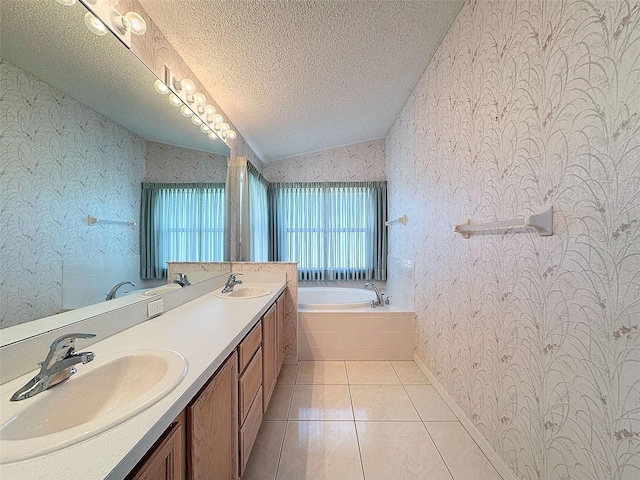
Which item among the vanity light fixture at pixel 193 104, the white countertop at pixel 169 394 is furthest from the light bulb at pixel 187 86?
the white countertop at pixel 169 394

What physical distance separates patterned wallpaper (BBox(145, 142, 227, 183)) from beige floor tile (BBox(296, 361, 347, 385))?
1797mm

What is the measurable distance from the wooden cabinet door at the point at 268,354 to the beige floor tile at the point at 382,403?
24.1 inches

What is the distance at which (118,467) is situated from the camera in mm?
457

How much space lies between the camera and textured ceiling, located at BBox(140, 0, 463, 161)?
1463 mm

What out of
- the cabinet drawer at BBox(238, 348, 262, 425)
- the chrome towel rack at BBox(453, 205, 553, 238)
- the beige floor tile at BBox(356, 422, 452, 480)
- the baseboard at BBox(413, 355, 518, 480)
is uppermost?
the chrome towel rack at BBox(453, 205, 553, 238)

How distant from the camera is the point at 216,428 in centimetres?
89

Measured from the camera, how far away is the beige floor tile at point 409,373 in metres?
2.14

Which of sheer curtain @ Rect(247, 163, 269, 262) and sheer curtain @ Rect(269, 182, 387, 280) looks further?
sheer curtain @ Rect(269, 182, 387, 280)

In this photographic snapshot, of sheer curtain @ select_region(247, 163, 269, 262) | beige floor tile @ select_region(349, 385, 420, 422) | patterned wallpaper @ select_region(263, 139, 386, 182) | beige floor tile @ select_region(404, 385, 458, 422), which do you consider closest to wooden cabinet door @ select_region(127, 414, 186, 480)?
beige floor tile @ select_region(349, 385, 420, 422)

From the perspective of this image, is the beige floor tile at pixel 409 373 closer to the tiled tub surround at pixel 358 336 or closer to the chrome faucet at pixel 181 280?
the tiled tub surround at pixel 358 336

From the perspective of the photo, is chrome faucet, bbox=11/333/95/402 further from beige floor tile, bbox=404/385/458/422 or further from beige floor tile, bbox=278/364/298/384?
beige floor tile, bbox=404/385/458/422

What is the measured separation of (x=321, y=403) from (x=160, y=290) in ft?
4.37

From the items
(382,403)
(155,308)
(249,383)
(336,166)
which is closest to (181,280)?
(155,308)

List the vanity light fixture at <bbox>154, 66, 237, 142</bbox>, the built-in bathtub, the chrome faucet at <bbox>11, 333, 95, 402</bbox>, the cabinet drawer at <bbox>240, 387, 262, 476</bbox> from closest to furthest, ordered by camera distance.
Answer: the chrome faucet at <bbox>11, 333, 95, 402</bbox>
the cabinet drawer at <bbox>240, 387, 262, 476</bbox>
the vanity light fixture at <bbox>154, 66, 237, 142</bbox>
the built-in bathtub
